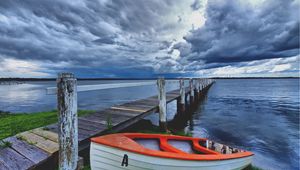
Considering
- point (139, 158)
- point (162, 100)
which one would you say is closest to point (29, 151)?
point (139, 158)

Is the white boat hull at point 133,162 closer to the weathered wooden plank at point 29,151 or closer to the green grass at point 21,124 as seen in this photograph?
the weathered wooden plank at point 29,151

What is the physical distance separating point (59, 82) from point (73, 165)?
1.54 metres

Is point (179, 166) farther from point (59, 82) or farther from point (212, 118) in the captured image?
point (212, 118)

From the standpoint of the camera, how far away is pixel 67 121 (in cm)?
268

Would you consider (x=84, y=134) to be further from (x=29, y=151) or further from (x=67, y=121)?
(x=67, y=121)

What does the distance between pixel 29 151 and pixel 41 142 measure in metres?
0.36

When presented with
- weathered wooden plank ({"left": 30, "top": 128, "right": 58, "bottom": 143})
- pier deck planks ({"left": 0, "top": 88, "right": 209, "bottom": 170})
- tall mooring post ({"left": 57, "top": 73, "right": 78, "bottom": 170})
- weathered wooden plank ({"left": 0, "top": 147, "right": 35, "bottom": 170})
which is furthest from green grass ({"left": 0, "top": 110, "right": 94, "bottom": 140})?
tall mooring post ({"left": 57, "top": 73, "right": 78, "bottom": 170})

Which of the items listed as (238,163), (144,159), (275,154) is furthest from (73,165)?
(275,154)

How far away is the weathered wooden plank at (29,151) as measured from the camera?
9.52 feet

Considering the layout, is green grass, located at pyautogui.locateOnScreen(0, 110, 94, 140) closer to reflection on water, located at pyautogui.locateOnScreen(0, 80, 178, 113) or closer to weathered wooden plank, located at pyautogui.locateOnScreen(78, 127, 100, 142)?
reflection on water, located at pyautogui.locateOnScreen(0, 80, 178, 113)

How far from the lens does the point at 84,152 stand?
4285 millimetres

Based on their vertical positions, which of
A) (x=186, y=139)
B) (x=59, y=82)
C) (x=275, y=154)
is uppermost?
(x=59, y=82)

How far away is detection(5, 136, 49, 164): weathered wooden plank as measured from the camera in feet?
9.52

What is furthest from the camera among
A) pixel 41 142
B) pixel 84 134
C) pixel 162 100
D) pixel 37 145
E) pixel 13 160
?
pixel 162 100
